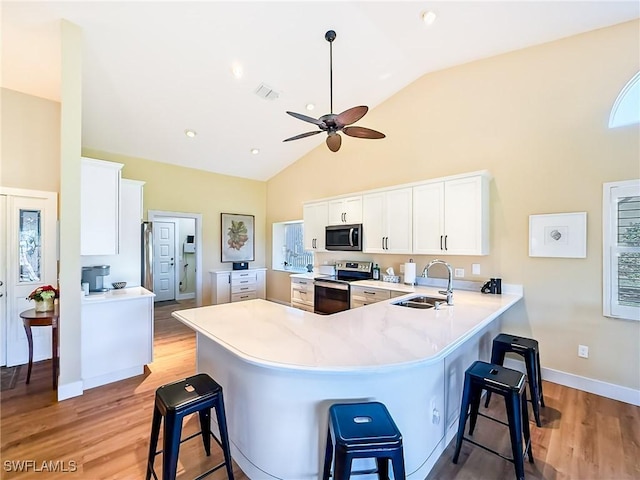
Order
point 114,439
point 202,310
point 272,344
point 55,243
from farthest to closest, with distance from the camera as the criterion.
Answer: point 55,243
point 202,310
point 114,439
point 272,344

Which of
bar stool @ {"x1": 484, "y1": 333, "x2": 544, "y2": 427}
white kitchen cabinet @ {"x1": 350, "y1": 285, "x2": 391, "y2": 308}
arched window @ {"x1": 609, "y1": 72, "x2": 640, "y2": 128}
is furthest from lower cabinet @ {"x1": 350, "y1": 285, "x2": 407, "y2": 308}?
arched window @ {"x1": 609, "y1": 72, "x2": 640, "y2": 128}

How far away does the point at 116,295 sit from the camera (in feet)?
10.5

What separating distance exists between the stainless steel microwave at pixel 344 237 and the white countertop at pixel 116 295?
2.70m

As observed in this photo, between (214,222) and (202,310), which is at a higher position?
(214,222)

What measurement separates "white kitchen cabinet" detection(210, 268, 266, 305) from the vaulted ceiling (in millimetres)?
2741

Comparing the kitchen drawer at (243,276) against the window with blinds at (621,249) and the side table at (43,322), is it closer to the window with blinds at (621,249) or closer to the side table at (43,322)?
the side table at (43,322)

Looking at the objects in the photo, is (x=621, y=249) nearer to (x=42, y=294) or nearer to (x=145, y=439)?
(x=145, y=439)

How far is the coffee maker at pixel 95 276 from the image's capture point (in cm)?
328

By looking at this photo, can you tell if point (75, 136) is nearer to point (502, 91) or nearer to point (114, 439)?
point (114, 439)

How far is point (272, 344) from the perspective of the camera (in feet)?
5.26

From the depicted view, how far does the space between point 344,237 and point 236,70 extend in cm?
271

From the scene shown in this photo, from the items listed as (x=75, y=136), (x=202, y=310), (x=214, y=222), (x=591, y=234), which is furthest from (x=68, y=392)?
(x=591, y=234)

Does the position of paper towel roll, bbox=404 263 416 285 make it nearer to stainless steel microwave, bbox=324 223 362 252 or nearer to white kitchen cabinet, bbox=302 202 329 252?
stainless steel microwave, bbox=324 223 362 252

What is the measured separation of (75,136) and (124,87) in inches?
49.8
